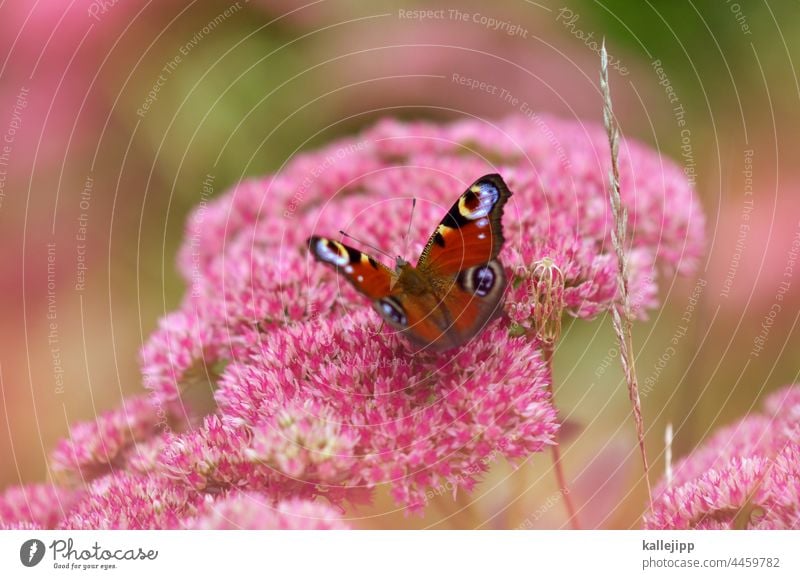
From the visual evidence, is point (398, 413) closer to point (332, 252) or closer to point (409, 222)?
point (332, 252)

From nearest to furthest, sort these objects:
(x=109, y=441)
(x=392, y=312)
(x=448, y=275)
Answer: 1. (x=392, y=312)
2. (x=448, y=275)
3. (x=109, y=441)

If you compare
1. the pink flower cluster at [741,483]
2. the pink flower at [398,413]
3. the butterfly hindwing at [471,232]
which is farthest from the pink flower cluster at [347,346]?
the pink flower cluster at [741,483]

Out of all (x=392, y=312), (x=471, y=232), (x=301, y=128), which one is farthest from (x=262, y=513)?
(x=301, y=128)

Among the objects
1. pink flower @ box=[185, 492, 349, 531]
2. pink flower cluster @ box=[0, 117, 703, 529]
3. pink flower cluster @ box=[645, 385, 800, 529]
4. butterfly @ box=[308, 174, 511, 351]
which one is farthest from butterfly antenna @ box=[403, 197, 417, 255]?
pink flower cluster @ box=[645, 385, 800, 529]

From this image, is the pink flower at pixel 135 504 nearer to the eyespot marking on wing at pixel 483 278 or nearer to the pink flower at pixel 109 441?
the pink flower at pixel 109 441

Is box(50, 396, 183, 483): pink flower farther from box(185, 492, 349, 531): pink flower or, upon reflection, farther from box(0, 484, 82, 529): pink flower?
box(185, 492, 349, 531): pink flower
